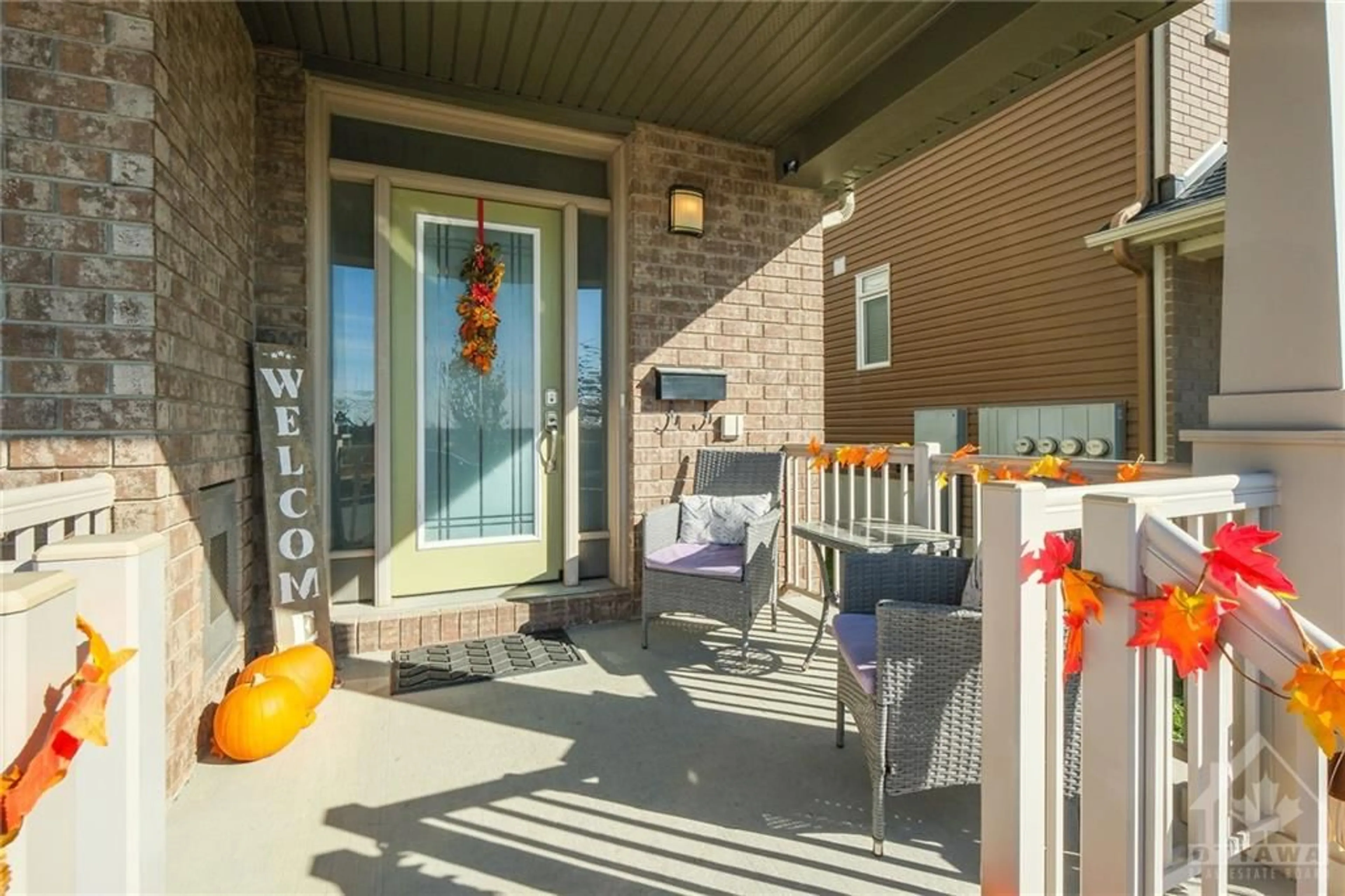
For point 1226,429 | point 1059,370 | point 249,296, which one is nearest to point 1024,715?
point 1226,429

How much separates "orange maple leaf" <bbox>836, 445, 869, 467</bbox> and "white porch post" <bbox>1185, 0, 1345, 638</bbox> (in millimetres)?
1790

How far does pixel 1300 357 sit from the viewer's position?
167 cm

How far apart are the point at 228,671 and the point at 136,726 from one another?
1.96 m

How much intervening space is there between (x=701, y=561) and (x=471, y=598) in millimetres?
1314

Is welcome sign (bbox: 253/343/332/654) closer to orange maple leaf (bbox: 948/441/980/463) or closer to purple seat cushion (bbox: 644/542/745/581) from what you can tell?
purple seat cushion (bbox: 644/542/745/581)

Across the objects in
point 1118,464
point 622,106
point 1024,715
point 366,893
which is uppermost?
point 622,106

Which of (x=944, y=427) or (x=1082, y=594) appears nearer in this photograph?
(x=1082, y=594)

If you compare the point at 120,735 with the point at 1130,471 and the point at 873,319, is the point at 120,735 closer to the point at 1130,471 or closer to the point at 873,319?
the point at 1130,471

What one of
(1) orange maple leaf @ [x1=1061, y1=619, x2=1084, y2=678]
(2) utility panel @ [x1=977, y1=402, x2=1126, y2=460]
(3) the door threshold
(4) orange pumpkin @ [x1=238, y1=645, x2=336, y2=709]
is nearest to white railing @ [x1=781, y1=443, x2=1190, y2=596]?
(1) orange maple leaf @ [x1=1061, y1=619, x2=1084, y2=678]

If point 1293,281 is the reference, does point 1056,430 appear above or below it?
below

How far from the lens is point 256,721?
2227 millimetres

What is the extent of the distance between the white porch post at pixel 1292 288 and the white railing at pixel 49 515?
8.91ft

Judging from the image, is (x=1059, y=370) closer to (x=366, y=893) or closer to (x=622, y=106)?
(x=622, y=106)

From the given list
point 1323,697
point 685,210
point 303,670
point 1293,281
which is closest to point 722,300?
point 685,210
